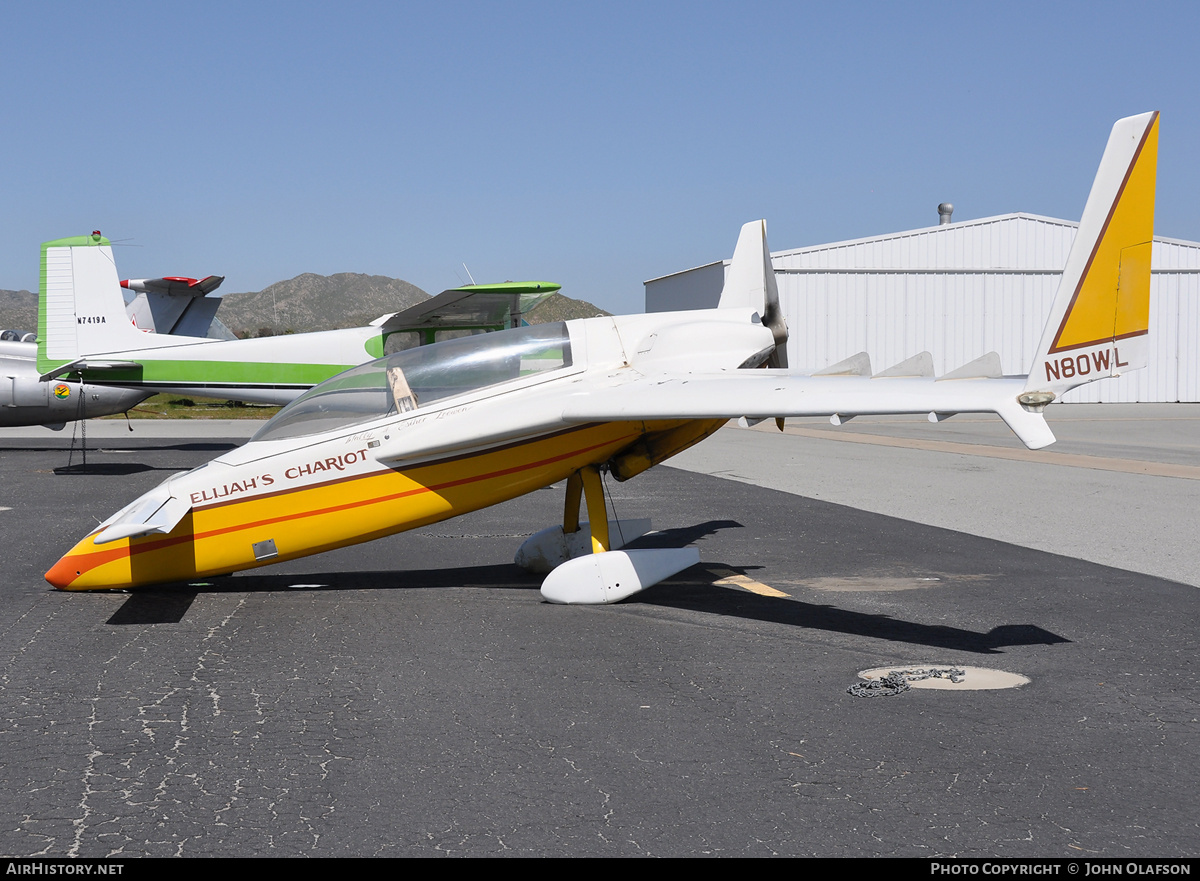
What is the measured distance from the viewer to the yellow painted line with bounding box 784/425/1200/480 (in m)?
17.0

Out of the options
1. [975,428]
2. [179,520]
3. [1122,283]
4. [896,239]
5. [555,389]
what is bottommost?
[975,428]

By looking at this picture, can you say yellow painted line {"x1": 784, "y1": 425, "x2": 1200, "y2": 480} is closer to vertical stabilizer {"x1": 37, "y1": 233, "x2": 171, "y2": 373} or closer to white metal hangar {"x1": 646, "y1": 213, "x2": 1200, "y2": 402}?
white metal hangar {"x1": 646, "y1": 213, "x2": 1200, "y2": 402}

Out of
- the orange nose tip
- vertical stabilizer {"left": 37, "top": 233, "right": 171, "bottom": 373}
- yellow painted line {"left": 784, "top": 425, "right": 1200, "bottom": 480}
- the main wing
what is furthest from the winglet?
vertical stabilizer {"left": 37, "top": 233, "right": 171, "bottom": 373}

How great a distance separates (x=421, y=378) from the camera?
778cm

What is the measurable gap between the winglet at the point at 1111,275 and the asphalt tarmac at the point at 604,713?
70.3 inches

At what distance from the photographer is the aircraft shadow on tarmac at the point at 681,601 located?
6461 mm

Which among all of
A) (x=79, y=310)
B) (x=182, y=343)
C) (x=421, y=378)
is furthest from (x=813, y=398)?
(x=79, y=310)

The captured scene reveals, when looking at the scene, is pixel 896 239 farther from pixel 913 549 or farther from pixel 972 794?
pixel 972 794

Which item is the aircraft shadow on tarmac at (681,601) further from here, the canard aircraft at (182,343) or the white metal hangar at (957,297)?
the white metal hangar at (957,297)

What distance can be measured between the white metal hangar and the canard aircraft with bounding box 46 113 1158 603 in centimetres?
3100

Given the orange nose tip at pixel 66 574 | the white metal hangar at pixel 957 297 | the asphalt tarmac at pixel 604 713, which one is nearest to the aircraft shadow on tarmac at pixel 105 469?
the asphalt tarmac at pixel 604 713
